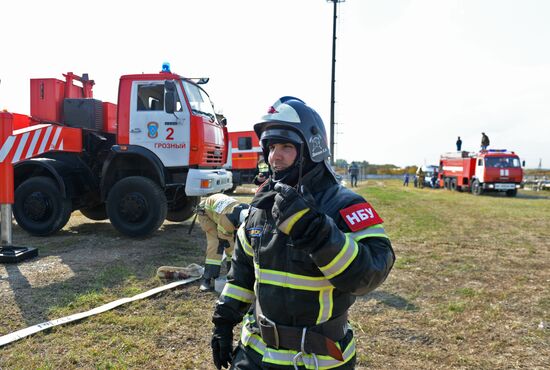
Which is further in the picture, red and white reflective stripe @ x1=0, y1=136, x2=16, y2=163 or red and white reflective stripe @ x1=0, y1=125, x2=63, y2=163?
red and white reflective stripe @ x1=0, y1=125, x2=63, y2=163

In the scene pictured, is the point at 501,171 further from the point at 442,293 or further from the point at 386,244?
the point at 386,244

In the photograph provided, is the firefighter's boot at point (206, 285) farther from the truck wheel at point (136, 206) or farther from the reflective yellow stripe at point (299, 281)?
the reflective yellow stripe at point (299, 281)

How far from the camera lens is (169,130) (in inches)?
302

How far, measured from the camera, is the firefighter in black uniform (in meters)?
1.55

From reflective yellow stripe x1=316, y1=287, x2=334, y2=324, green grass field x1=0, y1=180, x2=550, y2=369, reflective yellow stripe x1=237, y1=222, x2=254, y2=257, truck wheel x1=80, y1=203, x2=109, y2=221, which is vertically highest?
reflective yellow stripe x1=237, y1=222, x2=254, y2=257

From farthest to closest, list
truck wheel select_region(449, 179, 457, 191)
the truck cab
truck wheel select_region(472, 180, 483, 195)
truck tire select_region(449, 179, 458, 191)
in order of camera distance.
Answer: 1. truck wheel select_region(449, 179, 457, 191)
2. truck tire select_region(449, 179, 458, 191)
3. truck wheel select_region(472, 180, 483, 195)
4. the truck cab

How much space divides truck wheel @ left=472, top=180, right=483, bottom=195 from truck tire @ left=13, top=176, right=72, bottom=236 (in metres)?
21.7

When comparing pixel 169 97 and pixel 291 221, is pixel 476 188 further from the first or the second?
pixel 291 221

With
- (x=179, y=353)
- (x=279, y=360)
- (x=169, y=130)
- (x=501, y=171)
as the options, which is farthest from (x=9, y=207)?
(x=501, y=171)

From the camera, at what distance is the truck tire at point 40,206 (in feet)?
25.4

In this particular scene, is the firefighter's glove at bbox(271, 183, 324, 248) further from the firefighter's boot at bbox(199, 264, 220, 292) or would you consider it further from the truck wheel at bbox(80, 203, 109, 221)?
the truck wheel at bbox(80, 203, 109, 221)

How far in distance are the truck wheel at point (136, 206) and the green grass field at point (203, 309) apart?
0.94ft

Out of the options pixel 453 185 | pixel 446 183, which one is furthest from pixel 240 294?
pixel 446 183

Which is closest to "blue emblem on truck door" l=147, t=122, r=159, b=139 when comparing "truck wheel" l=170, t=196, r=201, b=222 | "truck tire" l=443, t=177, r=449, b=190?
"truck wheel" l=170, t=196, r=201, b=222
